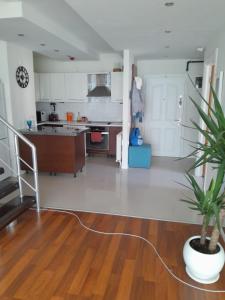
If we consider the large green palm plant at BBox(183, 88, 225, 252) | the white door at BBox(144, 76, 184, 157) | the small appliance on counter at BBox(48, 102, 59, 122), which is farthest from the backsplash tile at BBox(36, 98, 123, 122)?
the large green palm plant at BBox(183, 88, 225, 252)

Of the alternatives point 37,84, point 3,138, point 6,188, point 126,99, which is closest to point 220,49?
point 126,99

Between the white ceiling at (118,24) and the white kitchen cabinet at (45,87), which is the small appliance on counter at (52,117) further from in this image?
the white ceiling at (118,24)

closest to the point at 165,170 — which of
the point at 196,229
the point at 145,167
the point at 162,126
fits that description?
the point at 145,167

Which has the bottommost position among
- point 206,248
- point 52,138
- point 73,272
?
point 73,272

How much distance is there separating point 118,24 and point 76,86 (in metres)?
3.61

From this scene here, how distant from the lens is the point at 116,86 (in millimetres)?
6312

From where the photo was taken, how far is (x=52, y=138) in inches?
190

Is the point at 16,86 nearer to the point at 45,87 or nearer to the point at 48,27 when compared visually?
the point at 48,27

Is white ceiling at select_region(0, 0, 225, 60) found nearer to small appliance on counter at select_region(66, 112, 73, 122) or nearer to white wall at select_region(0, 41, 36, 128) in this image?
white wall at select_region(0, 41, 36, 128)

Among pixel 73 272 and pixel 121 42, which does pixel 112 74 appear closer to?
pixel 121 42

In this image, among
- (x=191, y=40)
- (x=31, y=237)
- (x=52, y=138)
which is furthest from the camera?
(x=52, y=138)

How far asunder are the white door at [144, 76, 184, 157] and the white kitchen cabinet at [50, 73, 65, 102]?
2.24 metres

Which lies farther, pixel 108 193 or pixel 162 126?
pixel 162 126

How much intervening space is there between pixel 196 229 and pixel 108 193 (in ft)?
5.14
